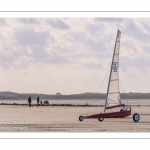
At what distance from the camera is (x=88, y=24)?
24.1 metres

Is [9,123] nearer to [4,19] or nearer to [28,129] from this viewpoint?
[28,129]

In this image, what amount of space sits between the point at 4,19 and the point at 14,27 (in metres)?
0.68

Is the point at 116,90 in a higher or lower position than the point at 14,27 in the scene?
lower

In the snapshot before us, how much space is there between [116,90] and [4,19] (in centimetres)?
733

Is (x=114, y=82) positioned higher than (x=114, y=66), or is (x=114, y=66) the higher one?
(x=114, y=66)

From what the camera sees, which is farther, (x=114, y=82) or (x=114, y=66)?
(x=114, y=82)
